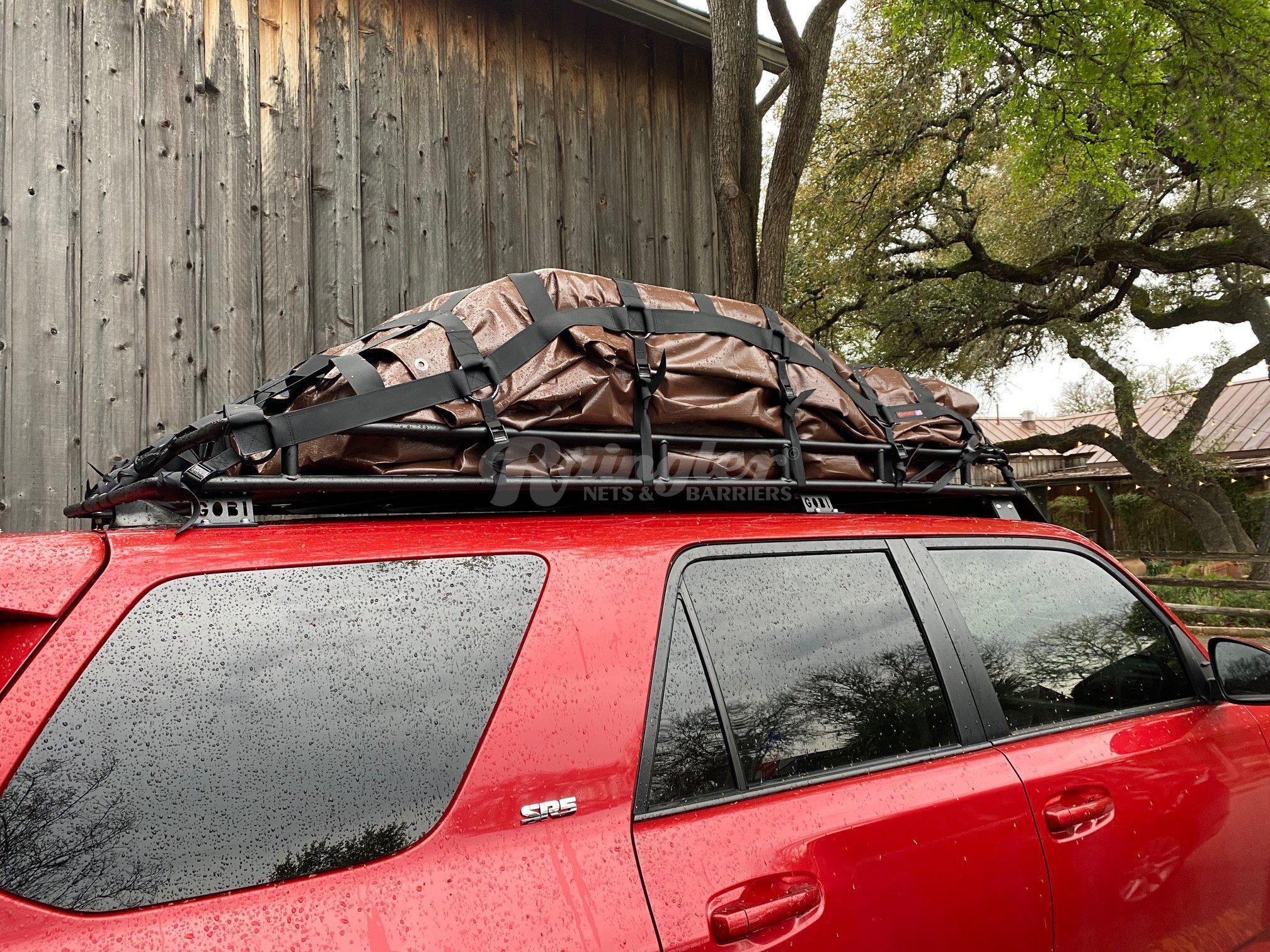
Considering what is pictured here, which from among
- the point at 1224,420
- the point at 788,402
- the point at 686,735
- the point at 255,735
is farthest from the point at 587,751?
the point at 1224,420

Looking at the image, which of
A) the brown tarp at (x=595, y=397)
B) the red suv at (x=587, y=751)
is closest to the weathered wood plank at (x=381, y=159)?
the brown tarp at (x=595, y=397)

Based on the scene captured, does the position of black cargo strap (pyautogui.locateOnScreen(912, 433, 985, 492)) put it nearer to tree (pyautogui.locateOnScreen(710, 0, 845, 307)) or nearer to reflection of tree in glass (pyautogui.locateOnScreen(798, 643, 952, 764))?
reflection of tree in glass (pyautogui.locateOnScreen(798, 643, 952, 764))

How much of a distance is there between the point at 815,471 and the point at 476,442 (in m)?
1.02

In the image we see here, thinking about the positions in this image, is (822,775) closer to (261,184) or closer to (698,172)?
(261,184)

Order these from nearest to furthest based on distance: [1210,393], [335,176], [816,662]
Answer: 1. [816,662]
2. [335,176]
3. [1210,393]

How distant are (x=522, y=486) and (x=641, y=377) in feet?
1.53

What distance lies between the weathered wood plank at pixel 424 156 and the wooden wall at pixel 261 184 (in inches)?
0.5

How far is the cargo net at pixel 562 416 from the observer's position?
1682mm

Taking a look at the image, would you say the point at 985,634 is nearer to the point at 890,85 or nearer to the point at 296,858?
the point at 296,858

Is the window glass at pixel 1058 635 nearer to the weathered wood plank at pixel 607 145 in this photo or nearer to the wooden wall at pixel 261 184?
the wooden wall at pixel 261 184

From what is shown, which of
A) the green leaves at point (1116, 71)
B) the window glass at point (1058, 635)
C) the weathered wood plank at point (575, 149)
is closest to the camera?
the window glass at point (1058, 635)

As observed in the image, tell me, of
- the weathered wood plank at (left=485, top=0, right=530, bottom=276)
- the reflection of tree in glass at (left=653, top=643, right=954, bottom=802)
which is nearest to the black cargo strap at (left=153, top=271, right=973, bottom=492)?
the reflection of tree in glass at (left=653, top=643, right=954, bottom=802)

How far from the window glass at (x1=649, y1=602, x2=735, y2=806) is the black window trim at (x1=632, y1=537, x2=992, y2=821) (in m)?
0.01

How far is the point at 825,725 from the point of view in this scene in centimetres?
171
